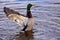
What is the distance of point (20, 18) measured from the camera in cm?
631

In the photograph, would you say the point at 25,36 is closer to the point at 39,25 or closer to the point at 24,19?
the point at 24,19

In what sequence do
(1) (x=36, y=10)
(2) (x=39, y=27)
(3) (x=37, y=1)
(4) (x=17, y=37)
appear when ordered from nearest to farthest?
(4) (x=17, y=37)
(2) (x=39, y=27)
(1) (x=36, y=10)
(3) (x=37, y=1)

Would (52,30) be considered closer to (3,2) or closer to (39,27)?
(39,27)

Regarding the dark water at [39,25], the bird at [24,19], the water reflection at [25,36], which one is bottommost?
the water reflection at [25,36]

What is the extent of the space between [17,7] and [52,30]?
2586 millimetres

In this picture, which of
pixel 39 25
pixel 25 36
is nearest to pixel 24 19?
pixel 25 36

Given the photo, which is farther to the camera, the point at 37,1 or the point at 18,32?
the point at 37,1

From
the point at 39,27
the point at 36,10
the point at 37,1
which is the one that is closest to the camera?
the point at 39,27

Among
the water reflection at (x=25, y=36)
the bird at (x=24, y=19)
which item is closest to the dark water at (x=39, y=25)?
the water reflection at (x=25, y=36)

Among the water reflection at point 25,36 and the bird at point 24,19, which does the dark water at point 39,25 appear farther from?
the bird at point 24,19

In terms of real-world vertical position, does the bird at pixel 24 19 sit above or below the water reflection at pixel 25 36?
above

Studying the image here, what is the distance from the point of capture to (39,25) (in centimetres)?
697

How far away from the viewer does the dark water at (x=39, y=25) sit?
6281 mm

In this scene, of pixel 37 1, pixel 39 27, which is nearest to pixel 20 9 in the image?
pixel 37 1
